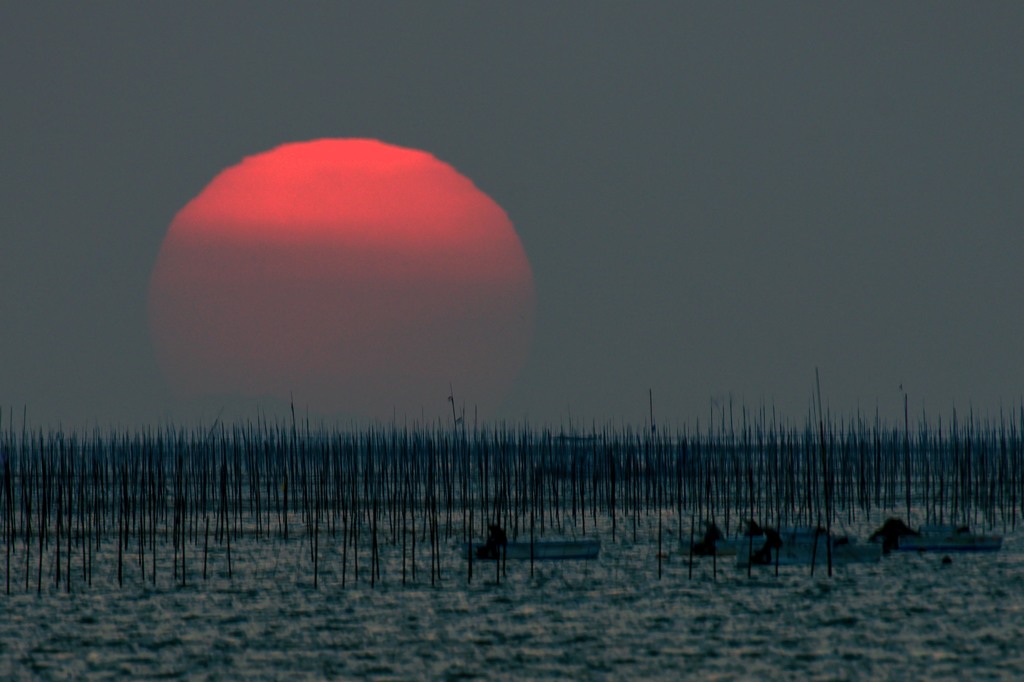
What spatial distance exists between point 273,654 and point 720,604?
28.5ft

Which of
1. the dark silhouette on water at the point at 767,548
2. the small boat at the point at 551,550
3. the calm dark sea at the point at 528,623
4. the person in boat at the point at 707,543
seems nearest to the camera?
the calm dark sea at the point at 528,623

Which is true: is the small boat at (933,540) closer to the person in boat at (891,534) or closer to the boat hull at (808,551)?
the person in boat at (891,534)

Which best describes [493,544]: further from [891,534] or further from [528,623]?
[891,534]

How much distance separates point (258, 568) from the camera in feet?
98.6

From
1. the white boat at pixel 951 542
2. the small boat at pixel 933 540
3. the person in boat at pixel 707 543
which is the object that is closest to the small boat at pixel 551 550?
the person in boat at pixel 707 543

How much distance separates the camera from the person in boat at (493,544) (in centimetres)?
2923

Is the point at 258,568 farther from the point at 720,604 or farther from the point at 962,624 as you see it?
the point at 962,624

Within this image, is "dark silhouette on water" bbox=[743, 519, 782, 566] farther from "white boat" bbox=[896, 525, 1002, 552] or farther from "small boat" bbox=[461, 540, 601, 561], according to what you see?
"white boat" bbox=[896, 525, 1002, 552]

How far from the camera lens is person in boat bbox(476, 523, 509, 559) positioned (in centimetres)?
2923

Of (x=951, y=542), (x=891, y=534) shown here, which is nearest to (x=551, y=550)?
(x=891, y=534)

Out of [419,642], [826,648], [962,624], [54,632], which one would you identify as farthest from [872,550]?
[54,632]

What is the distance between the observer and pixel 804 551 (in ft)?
99.0

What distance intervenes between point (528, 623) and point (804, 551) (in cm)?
993

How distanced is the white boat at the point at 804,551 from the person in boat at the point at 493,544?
210 inches
